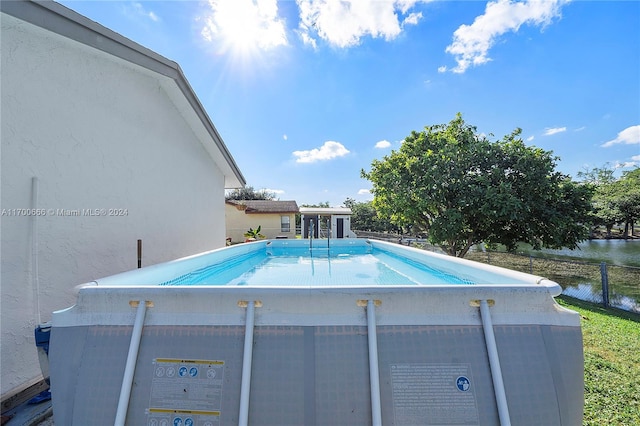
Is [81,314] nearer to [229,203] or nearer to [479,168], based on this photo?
[479,168]

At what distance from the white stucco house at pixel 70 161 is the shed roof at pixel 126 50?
2 centimetres

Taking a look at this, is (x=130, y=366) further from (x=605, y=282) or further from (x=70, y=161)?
(x=605, y=282)

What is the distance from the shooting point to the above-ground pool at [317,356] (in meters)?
1.58

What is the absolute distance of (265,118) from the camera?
12.7m

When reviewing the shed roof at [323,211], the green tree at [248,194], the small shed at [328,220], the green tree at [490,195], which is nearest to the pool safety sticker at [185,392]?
the green tree at [490,195]

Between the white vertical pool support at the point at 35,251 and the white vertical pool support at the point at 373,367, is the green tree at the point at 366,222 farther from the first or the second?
the white vertical pool support at the point at 373,367

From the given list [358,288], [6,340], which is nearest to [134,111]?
[6,340]

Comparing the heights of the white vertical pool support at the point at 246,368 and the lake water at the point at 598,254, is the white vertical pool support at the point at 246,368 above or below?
above

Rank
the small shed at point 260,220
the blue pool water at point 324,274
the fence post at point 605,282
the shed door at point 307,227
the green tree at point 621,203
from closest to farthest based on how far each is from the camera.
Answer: the blue pool water at point 324,274
the fence post at point 605,282
the shed door at point 307,227
the small shed at point 260,220
the green tree at point 621,203

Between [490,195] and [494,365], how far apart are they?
8.67 metres

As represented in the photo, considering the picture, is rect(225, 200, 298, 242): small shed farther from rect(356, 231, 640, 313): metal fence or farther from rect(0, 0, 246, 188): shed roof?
rect(356, 231, 640, 313): metal fence

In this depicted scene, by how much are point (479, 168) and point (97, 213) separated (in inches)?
446

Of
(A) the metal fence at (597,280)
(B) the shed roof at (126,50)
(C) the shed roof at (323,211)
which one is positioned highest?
(B) the shed roof at (126,50)

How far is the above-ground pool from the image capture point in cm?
158
